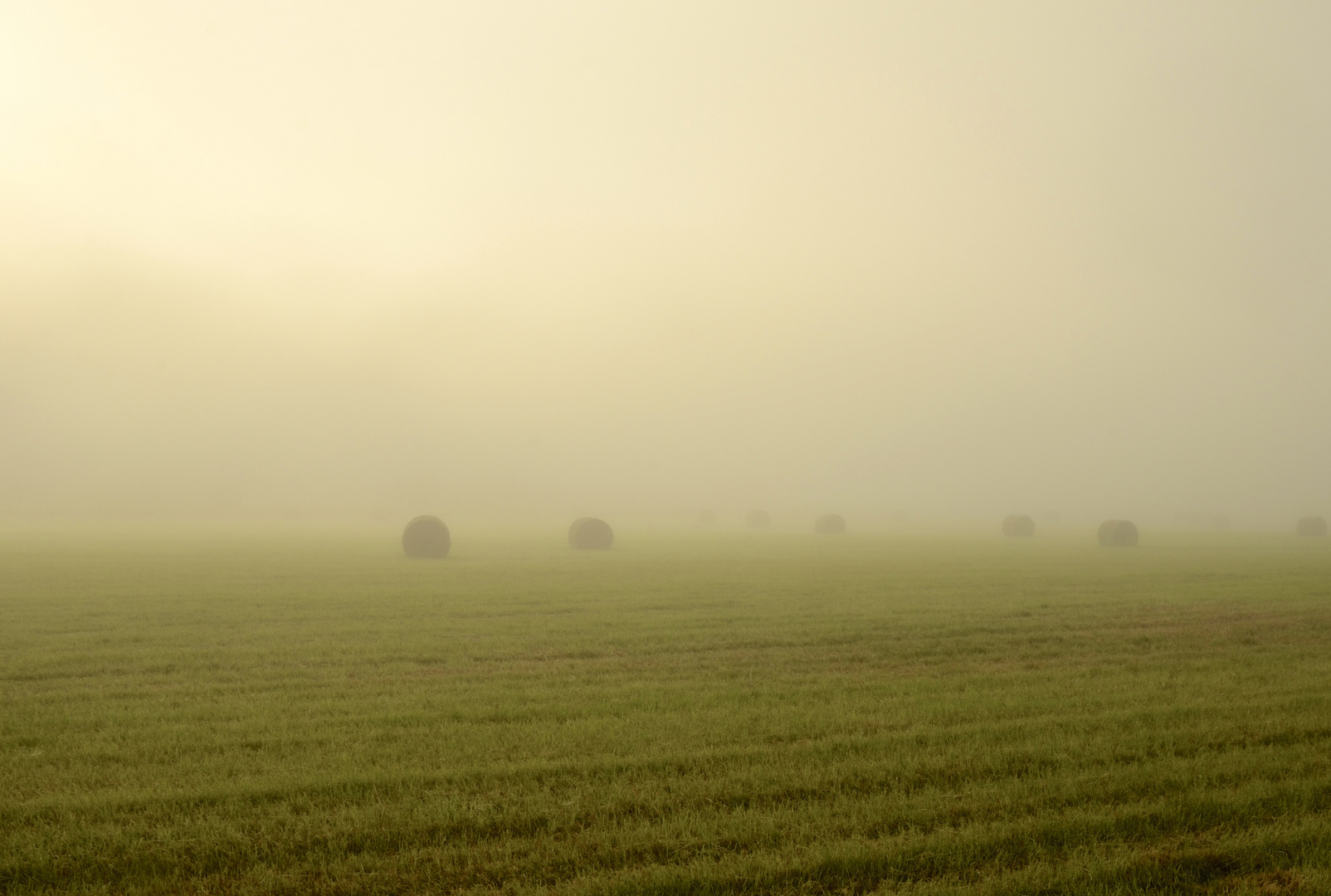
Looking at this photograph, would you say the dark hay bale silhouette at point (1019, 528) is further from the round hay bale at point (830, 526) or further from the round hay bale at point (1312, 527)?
the round hay bale at point (1312, 527)

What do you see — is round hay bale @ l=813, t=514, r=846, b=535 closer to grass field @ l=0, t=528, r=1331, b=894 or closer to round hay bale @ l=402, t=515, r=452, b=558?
round hay bale @ l=402, t=515, r=452, b=558

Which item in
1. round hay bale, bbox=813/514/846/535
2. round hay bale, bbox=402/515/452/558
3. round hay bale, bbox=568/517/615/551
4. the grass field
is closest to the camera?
the grass field

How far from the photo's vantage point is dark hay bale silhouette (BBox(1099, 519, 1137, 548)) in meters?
40.7

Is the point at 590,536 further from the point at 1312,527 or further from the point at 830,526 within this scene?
the point at 1312,527

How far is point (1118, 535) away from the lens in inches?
1613

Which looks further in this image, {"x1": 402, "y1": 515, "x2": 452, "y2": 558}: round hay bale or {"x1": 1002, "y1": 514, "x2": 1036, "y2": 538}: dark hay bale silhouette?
{"x1": 1002, "y1": 514, "x2": 1036, "y2": 538}: dark hay bale silhouette

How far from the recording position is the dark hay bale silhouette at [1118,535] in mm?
40719

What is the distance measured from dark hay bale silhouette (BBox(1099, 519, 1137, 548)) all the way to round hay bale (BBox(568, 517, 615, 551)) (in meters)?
25.6

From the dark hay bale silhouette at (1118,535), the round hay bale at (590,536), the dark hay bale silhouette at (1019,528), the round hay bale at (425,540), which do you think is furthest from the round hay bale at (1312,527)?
the round hay bale at (425,540)

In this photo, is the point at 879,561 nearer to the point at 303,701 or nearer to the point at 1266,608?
the point at 1266,608

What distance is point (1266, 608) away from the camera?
1677cm

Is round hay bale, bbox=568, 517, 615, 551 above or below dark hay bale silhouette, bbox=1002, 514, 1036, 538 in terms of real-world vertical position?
above

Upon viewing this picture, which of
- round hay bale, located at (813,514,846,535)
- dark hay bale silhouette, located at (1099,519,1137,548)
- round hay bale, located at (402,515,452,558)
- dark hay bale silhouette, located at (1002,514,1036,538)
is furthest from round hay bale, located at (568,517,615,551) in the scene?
dark hay bale silhouette, located at (1002,514,1036,538)

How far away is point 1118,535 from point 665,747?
134ft
